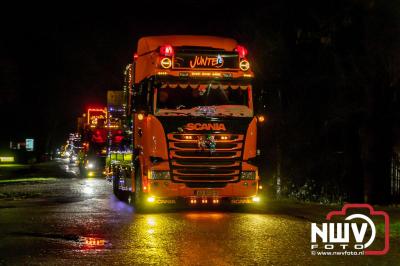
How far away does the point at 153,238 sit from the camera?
41.4 ft

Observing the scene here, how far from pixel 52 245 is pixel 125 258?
1.86m

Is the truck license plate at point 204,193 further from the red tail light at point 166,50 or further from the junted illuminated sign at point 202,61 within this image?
the red tail light at point 166,50

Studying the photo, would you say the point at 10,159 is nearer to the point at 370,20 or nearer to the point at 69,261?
the point at 370,20

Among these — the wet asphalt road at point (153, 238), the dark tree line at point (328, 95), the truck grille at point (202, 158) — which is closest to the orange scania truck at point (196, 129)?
the truck grille at point (202, 158)

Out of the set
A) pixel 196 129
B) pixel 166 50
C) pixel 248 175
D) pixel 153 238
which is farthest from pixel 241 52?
pixel 153 238

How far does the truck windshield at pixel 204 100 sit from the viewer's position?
661 inches

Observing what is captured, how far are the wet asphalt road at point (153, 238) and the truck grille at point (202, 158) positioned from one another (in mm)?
929

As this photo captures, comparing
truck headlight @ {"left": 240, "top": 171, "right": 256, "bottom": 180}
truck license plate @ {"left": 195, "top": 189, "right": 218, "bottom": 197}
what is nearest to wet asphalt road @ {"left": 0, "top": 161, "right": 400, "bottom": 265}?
truck license plate @ {"left": 195, "top": 189, "right": 218, "bottom": 197}

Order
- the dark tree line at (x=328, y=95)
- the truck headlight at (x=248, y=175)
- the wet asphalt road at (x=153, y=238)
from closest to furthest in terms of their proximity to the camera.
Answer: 1. the wet asphalt road at (x=153, y=238)
2. the truck headlight at (x=248, y=175)
3. the dark tree line at (x=328, y=95)

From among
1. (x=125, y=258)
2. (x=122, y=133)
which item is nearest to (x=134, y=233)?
(x=125, y=258)

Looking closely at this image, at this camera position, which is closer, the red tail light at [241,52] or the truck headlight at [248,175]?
the truck headlight at [248,175]

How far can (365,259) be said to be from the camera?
10.9 m

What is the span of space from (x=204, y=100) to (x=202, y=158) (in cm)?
141

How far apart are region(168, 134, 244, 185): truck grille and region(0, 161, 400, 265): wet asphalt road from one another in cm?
93
